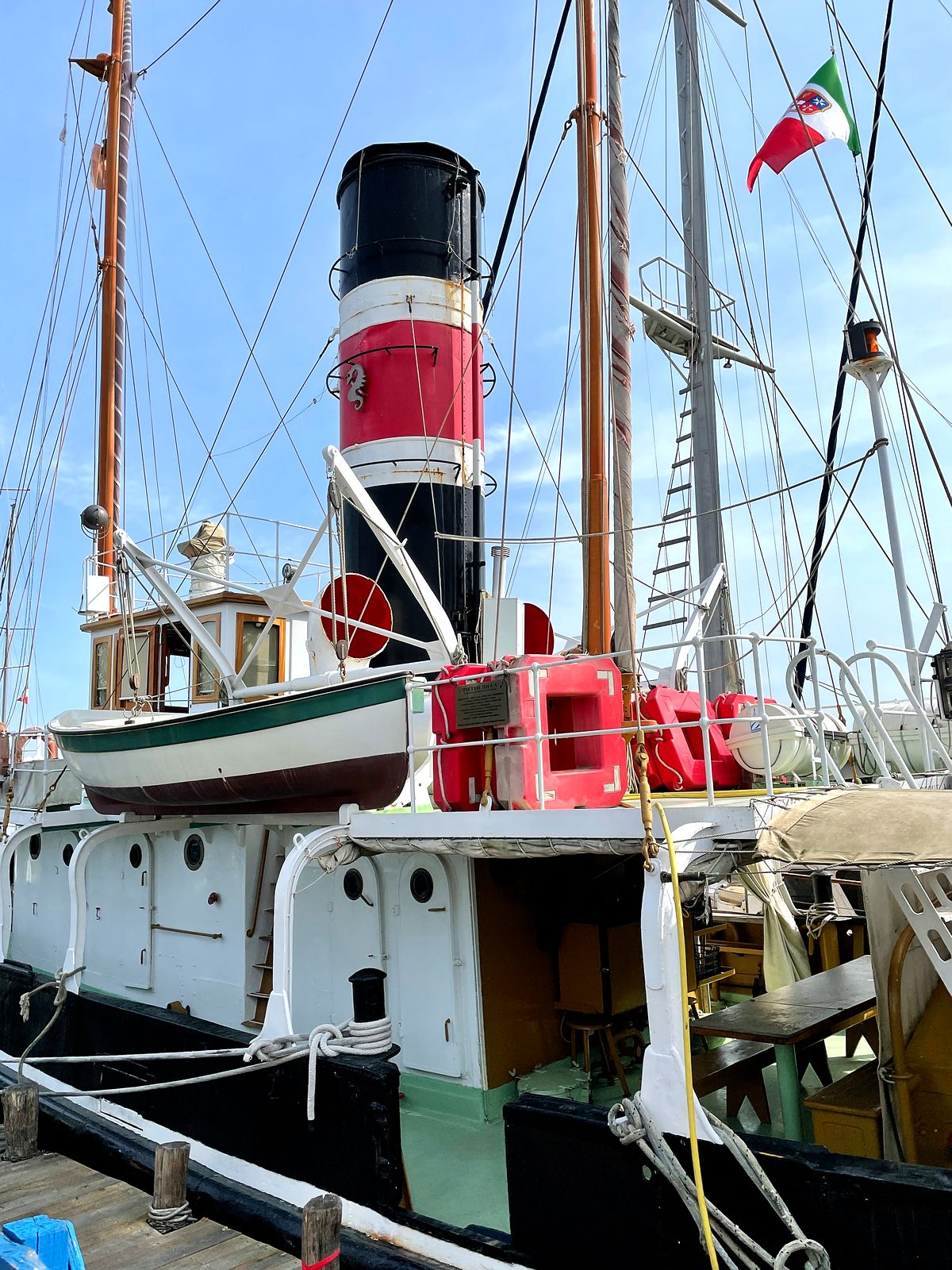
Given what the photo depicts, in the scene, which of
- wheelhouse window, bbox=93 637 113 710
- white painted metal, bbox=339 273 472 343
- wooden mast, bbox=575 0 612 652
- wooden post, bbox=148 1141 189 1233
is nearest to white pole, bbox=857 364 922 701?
wooden mast, bbox=575 0 612 652

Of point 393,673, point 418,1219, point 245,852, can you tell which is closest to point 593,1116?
point 418,1219

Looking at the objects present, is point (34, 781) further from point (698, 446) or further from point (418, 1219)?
point (698, 446)

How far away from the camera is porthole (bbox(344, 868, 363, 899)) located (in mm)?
7953

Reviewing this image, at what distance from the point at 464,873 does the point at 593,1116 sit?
112 inches

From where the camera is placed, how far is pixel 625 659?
6137 mm

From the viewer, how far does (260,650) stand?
10867 mm

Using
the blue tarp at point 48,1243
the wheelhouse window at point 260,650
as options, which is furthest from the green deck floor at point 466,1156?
the wheelhouse window at point 260,650

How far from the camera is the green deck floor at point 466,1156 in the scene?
5.90m

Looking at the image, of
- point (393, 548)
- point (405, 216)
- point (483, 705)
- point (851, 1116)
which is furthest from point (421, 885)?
point (405, 216)

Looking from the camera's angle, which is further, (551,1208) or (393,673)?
(393,673)

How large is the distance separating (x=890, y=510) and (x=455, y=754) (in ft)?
13.6

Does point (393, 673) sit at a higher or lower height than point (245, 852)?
higher

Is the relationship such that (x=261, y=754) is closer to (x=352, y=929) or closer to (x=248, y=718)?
(x=248, y=718)

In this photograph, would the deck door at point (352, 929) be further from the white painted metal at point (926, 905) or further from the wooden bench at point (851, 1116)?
the white painted metal at point (926, 905)
